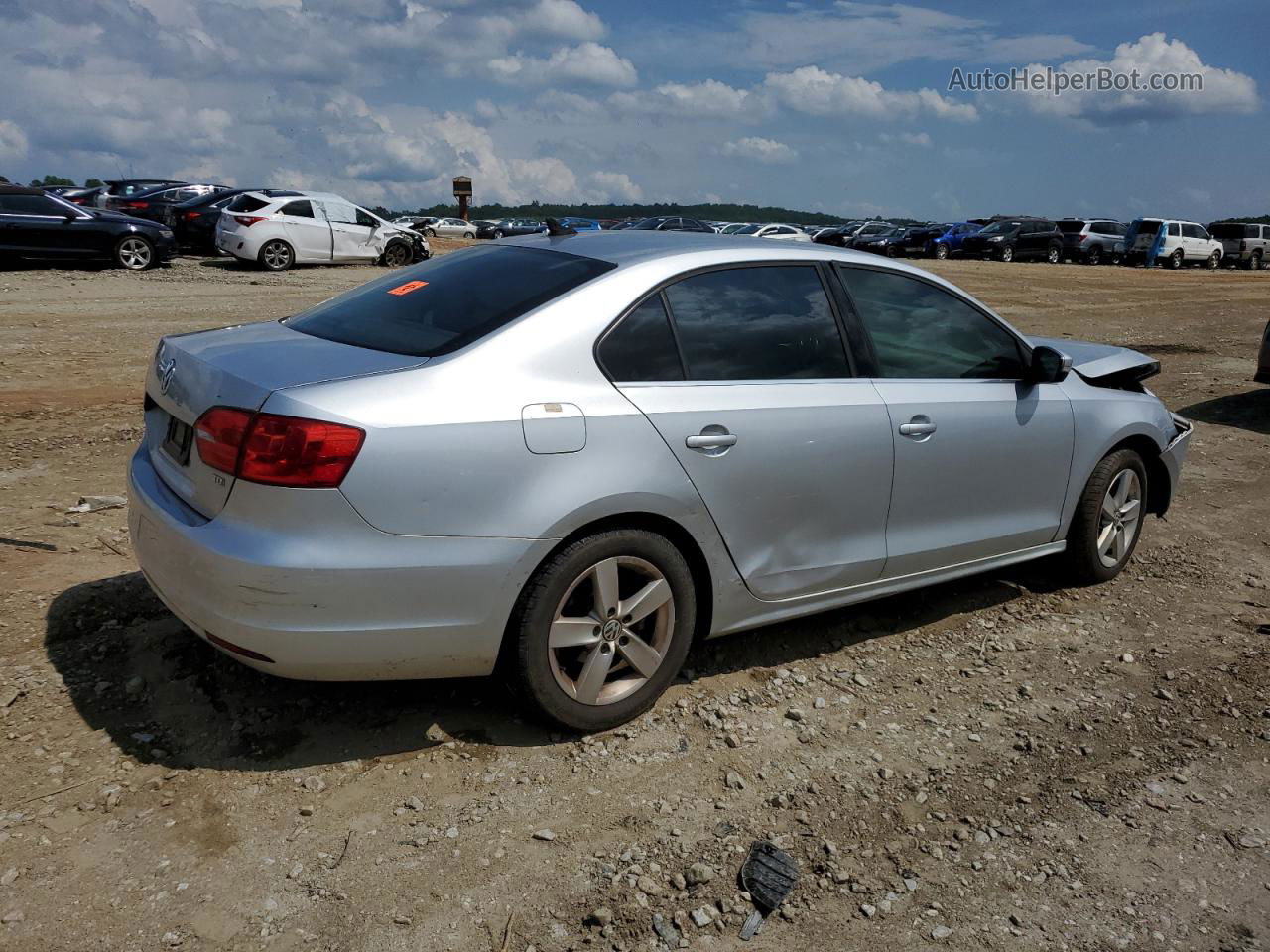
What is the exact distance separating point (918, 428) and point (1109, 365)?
1648 mm

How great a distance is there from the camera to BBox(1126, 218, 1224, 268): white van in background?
1544 inches

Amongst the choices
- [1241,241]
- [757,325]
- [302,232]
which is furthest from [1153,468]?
[1241,241]

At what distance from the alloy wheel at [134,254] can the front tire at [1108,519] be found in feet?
60.9

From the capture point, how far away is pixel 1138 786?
3.58 meters

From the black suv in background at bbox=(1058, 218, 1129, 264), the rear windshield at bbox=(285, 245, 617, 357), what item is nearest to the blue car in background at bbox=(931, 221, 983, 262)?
the black suv in background at bbox=(1058, 218, 1129, 264)

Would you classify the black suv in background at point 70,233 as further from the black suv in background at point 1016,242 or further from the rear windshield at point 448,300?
the black suv in background at point 1016,242

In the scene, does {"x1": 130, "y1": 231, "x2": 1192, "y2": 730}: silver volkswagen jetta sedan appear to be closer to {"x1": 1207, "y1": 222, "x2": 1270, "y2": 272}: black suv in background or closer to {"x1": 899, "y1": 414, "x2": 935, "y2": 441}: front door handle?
{"x1": 899, "y1": 414, "x2": 935, "y2": 441}: front door handle

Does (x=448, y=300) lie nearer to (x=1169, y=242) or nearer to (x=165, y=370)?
(x=165, y=370)

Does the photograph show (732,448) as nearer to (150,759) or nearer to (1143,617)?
(150,759)

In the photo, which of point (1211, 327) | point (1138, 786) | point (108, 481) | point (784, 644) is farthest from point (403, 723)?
point (1211, 327)

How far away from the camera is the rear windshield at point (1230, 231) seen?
42.0 meters

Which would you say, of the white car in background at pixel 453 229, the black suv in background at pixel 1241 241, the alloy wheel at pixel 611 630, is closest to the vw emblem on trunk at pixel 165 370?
the alloy wheel at pixel 611 630

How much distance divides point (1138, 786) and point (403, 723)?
246cm

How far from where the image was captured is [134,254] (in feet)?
64.2
